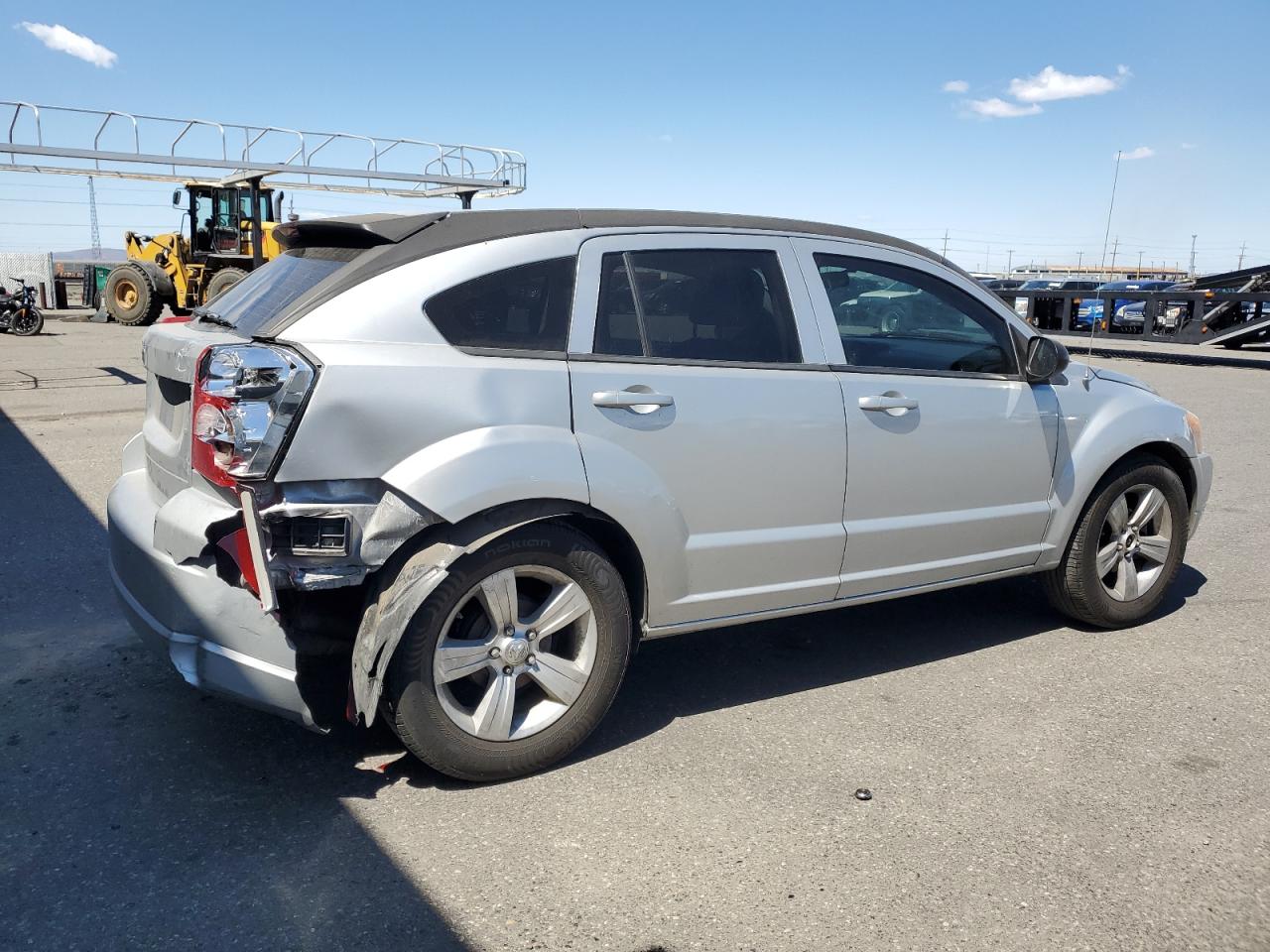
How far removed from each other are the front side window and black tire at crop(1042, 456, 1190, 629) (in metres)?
0.83

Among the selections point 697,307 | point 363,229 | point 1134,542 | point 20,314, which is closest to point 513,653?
point 697,307

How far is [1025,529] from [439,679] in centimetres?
263

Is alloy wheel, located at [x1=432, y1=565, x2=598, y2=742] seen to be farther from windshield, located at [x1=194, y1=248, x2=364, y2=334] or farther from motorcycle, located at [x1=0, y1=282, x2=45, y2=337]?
motorcycle, located at [x1=0, y1=282, x2=45, y2=337]

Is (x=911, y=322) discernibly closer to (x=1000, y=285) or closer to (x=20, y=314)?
(x=20, y=314)

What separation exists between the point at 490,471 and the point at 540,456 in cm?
17

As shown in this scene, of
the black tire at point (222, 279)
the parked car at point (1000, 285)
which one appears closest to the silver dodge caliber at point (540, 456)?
the black tire at point (222, 279)

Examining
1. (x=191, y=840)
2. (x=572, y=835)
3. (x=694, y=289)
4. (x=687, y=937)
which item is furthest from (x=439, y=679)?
(x=694, y=289)

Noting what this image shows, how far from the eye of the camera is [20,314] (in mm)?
20438

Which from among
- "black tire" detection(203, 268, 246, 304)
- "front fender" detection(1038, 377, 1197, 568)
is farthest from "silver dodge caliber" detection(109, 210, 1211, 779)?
"black tire" detection(203, 268, 246, 304)

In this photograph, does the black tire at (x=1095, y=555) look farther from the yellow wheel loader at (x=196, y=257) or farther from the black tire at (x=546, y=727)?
the yellow wheel loader at (x=196, y=257)

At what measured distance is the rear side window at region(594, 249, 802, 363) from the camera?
11.2 feet

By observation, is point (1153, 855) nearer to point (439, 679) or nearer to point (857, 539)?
point (857, 539)

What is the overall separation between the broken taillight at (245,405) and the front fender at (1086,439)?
125 inches

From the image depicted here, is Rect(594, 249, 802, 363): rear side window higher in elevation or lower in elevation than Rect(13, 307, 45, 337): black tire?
higher
